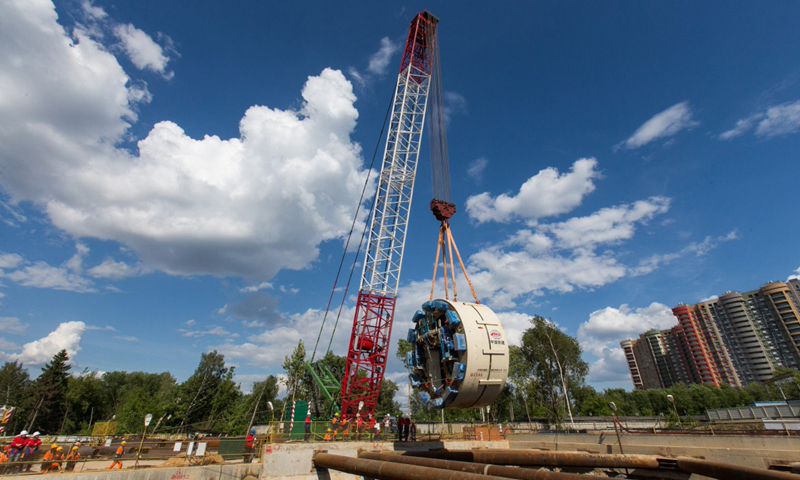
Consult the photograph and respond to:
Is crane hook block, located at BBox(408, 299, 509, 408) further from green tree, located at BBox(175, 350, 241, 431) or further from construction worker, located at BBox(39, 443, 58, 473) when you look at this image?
green tree, located at BBox(175, 350, 241, 431)

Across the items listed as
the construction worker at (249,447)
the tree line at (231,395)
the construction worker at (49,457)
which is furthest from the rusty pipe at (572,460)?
the tree line at (231,395)

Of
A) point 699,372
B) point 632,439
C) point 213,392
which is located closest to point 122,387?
point 213,392

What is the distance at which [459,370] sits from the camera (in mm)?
12227

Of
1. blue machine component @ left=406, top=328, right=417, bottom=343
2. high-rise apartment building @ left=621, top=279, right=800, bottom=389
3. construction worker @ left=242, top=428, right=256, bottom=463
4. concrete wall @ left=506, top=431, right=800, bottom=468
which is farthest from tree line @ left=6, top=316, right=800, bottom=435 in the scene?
high-rise apartment building @ left=621, top=279, right=800, bottom=389

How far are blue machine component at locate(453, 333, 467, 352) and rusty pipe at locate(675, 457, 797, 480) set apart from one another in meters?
6.69

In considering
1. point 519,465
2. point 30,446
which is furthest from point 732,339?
point 30,446

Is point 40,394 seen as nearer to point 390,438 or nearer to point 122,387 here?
point 122,387

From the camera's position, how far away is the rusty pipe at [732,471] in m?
6.98

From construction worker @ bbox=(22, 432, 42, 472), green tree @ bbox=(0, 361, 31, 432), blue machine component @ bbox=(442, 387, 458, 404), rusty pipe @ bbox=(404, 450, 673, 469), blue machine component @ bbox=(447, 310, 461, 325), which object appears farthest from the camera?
green tree @ bbox=(0, 361, 31, 432)

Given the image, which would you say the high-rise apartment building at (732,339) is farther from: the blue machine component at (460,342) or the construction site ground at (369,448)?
the blue machine component at (460,342)

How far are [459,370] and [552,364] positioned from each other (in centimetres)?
4702

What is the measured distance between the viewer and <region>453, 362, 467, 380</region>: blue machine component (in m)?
12.1

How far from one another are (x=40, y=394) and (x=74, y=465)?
59.5 metres

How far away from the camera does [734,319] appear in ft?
431
